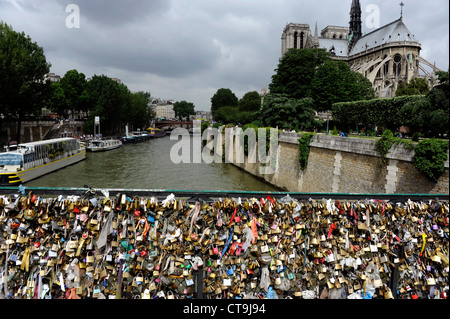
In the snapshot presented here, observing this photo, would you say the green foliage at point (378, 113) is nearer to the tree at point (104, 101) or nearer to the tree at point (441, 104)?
the tree at point (441, 104)

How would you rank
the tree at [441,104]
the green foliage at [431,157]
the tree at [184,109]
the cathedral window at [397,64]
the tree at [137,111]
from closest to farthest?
the tree at [441,104] < the green foliage at [431,157] < the cathedral window at [397,64] < the tree at [137,111] < the tree at [184,109]

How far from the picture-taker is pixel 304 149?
18.1 m

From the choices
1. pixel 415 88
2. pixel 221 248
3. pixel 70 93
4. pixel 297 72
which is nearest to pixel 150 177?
pixel 221 248

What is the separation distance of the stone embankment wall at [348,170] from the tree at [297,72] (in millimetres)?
22175

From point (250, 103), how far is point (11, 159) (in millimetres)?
60685

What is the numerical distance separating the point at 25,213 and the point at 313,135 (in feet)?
50.4

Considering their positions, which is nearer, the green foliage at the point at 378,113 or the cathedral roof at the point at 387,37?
the green foliage at the point at 378,113

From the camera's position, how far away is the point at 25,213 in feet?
12.5

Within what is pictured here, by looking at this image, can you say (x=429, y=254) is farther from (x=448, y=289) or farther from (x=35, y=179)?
(x=35, y=179)

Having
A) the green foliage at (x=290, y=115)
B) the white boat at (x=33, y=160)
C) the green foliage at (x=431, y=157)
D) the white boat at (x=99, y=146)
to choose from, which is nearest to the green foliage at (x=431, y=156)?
the green foliage at (x=431, y=157)

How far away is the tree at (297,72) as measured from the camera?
41994 millimetres

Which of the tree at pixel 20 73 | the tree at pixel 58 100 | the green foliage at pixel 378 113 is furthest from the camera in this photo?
the tree at pixel 58 100

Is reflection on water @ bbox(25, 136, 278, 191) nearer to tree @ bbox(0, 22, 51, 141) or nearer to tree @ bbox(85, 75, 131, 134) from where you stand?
tree @ bbox(0, 22, 51, 141)

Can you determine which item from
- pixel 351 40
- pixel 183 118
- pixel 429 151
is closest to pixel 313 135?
pixel 429 151
